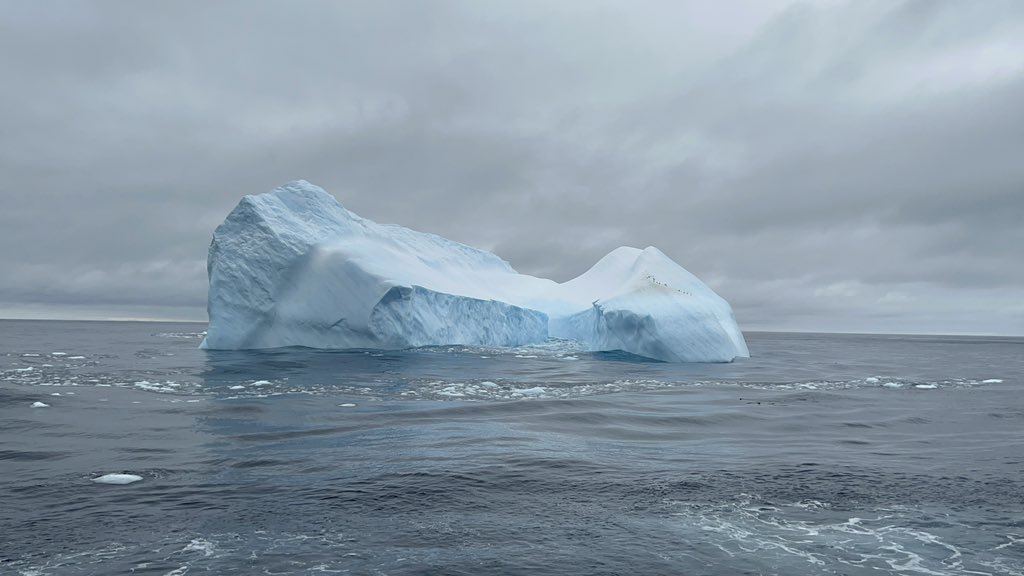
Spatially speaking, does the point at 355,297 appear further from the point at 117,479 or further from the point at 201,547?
the point at 201,547

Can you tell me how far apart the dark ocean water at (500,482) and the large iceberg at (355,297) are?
11690 millimetres

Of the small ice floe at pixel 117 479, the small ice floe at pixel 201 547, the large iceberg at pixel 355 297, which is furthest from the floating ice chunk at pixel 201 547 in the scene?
the large iceberg at pixel 355 297

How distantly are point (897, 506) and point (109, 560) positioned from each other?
28.0ft

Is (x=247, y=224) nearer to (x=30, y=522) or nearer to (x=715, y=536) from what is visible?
(x=30, y=522)

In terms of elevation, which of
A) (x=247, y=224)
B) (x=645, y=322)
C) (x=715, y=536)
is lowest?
(x=715, y=536)

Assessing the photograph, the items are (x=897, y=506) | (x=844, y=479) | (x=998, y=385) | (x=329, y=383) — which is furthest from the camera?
(x=998, y=385)

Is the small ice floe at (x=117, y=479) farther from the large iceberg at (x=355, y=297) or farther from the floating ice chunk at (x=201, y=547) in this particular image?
the large iceberg at (x=355, y=297)

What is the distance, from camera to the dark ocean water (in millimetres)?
6648

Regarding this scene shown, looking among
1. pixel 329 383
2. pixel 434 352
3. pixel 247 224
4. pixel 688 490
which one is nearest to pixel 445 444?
pixel 688 490

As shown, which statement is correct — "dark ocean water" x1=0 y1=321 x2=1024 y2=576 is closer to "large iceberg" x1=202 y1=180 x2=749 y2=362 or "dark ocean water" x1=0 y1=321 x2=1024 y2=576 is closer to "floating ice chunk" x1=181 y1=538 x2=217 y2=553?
"floating ice chunk" x1=181 y1=538 x2=217 y2=553

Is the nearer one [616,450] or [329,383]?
[616,450]

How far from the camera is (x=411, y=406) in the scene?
16.3m

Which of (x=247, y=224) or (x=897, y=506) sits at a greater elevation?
(x=247, y=224)

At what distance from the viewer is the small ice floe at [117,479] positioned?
9.17 metres
